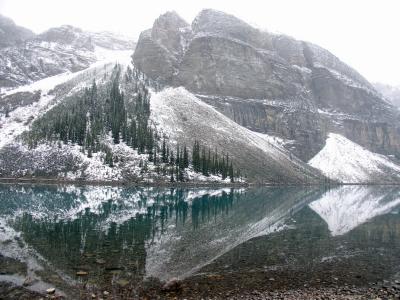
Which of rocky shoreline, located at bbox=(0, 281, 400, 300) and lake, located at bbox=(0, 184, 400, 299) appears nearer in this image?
rocky shoreline, located at bbox=(0, 281, 400, 300)

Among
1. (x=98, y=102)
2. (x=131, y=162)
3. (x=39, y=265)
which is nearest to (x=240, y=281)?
(x=39, y=265)

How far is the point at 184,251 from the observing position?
35250mm

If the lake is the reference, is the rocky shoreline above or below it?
above

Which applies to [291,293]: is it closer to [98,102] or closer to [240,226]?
[240,226]

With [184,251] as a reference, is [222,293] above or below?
above

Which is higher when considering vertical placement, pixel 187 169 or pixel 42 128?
pixel 42 128

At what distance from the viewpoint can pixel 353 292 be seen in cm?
2448

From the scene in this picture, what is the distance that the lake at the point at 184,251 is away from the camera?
25.2 m

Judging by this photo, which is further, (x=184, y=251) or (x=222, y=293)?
(x=184, y=251)

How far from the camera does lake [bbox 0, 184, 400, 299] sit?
25.2 m

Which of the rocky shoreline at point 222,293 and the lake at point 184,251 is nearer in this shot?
the rocky shoreline at point 222,293

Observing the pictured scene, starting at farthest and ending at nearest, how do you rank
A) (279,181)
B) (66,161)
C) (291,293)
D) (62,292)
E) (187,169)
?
(279,181) → (187,169) → (66,161) → (291,293) → (62,292)

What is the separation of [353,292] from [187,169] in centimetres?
12888

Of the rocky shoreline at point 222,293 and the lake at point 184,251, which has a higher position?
the rocky shoreline at point 222,293
